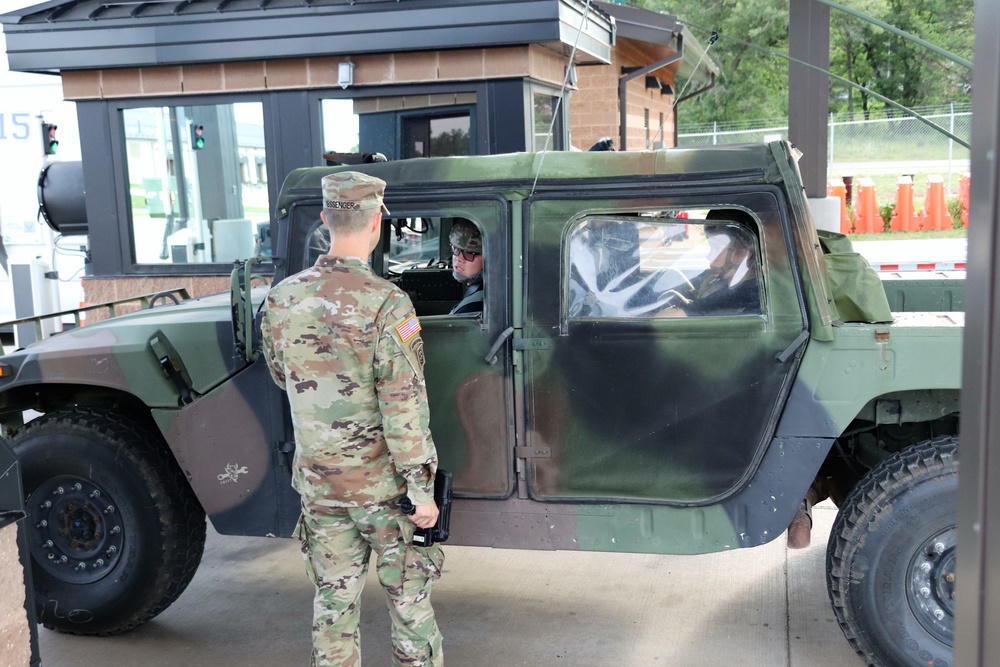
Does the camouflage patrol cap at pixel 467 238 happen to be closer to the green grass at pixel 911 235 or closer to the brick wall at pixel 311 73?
the brick wall at pixel 311 73

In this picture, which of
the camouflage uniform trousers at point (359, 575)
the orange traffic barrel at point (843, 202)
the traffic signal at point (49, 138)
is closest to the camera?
the camouflage uniform trousers at point (359, 575)

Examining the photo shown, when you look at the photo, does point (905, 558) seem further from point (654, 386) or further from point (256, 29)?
point (256, 29)

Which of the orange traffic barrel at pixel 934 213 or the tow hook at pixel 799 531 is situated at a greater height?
the orange traffic barrel at pixel 934 213

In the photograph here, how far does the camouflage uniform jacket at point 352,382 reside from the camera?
124 inches

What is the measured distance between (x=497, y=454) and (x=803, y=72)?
8.09m

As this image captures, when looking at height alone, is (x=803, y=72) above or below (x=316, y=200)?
above

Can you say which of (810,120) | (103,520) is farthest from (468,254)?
(810,120)

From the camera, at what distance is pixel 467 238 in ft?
12.5

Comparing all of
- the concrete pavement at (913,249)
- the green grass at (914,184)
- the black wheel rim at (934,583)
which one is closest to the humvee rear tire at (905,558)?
the black wheel rim at (934,583)

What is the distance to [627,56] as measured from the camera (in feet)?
46.5

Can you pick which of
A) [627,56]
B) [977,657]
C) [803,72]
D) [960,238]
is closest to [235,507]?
[977,657]

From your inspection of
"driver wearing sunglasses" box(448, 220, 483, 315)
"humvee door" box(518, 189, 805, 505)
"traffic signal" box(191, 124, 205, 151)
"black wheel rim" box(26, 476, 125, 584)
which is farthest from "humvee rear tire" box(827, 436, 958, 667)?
"traffic signal" box(191, 124, 205, 151)

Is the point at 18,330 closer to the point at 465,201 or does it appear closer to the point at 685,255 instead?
the point at 465,201

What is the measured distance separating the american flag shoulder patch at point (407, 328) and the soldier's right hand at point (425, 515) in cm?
54
